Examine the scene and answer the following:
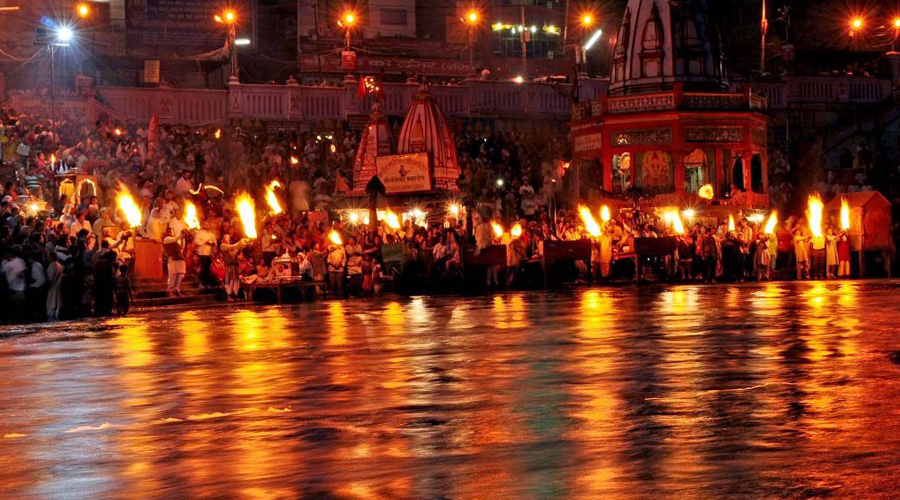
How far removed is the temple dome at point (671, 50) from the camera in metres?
47.9

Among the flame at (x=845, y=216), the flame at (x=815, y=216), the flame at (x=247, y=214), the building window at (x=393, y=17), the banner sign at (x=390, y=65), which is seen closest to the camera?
the flame at (x=247, y=214)

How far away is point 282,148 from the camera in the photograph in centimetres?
4281

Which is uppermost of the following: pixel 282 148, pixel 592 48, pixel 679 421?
pixel 592 48

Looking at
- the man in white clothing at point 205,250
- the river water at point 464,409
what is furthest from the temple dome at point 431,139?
the river water at point 464,409

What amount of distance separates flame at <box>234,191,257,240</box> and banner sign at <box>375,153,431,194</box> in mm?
3407

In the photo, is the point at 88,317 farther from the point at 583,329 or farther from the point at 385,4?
the point at 385,4

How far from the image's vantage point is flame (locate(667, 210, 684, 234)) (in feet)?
138

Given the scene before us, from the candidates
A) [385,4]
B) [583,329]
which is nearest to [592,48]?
[385,4]

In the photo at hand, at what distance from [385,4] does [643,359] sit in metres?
44.3

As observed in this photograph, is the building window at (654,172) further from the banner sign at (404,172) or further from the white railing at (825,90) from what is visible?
the banner sign at (404,172)

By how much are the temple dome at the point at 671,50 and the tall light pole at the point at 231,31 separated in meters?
13.2

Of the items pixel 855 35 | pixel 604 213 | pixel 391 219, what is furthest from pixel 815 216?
pixel 855 35

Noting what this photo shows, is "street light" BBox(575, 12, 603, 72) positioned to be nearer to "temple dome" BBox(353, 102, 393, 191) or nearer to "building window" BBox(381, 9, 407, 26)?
"building window" BBox(381, 9, 407, 26)

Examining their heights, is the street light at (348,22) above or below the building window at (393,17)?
below
